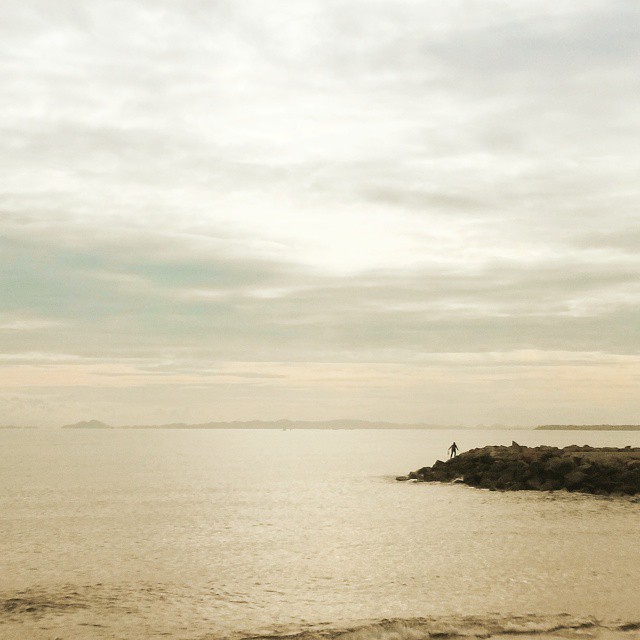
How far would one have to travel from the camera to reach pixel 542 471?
43.8 metres

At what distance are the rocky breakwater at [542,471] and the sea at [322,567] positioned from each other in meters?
2.06

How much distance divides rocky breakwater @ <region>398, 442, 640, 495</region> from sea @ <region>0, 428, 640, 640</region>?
2063 millimetres

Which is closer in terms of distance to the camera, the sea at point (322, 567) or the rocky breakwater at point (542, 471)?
the sea at point (322, 567)

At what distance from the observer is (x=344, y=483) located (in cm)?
5272

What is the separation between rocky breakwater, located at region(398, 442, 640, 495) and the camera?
4044 cm

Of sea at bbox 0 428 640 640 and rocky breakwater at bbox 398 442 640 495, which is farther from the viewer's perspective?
rocky breakwater at bbox 398 442 640 495

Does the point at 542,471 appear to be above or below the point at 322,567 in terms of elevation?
above

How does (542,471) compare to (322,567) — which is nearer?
(322,567)

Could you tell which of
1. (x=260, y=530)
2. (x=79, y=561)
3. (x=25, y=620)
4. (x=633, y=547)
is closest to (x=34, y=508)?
→ (x=260, y=530)

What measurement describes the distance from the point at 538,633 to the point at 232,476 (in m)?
49.5

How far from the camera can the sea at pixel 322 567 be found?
14.6 metres

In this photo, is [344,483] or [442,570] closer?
[442,570]

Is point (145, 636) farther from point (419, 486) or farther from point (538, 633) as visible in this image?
point (419, 486)

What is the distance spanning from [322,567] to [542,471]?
2684cm
